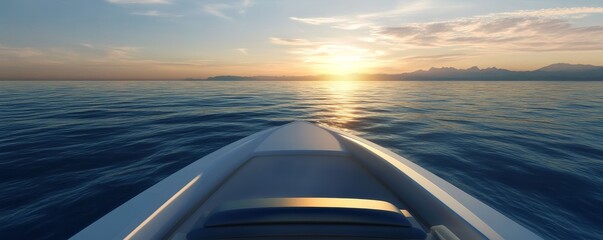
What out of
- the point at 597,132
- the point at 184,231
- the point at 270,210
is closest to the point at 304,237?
the point at 270,210

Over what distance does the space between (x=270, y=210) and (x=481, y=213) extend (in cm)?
154

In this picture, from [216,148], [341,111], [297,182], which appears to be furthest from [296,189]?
[341,111]

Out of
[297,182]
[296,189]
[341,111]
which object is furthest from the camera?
[341,111]

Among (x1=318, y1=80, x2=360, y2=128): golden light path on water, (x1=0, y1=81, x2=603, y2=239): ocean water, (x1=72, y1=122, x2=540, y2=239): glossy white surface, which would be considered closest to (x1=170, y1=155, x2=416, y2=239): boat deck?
(x1=72, y1=122, x2=540, y2=239): glossy white surface

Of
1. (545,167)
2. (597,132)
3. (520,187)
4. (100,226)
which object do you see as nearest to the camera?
(100,226)

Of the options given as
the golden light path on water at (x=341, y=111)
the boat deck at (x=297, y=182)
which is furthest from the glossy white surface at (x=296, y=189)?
the golden light path on water at (x=341, y=111)

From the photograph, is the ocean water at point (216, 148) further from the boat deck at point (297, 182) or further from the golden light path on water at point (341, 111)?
the boat deck at point (297, 182)

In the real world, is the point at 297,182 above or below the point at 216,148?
above

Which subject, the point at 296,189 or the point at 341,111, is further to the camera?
the point at 341,111

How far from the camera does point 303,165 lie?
9.87 ft

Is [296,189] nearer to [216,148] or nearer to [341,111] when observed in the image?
[216,148]

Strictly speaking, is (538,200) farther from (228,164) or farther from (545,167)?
(228,164)

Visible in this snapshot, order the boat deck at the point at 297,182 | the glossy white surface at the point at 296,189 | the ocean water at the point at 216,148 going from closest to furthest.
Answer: the glossy white surface at the point at 296,189 → the boat deck at the point at 297,182 → the ocean water at the point at 216,148

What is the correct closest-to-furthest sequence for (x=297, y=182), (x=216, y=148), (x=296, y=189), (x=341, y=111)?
(x=296, y=189) → (x=297, y=182) → (x=216, y=148) → (x=341, y=111)
